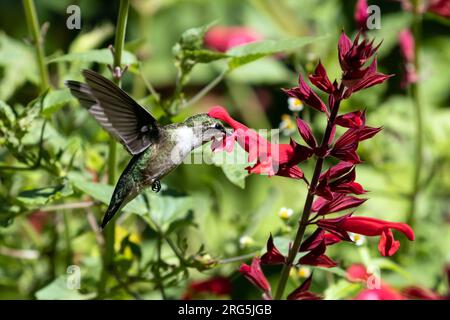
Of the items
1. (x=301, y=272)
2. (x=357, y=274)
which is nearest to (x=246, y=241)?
(x=301, y=272)

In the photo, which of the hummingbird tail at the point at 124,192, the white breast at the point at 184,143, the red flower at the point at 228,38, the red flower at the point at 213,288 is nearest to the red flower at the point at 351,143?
the white breast at the point at 184,143

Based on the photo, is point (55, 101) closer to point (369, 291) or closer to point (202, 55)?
point (202, 55)

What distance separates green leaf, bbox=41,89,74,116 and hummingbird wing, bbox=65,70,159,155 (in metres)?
0.19

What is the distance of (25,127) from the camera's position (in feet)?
4.25

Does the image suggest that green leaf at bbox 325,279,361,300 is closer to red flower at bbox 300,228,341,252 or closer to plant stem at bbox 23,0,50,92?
red flower at bbox 300,228,341,252

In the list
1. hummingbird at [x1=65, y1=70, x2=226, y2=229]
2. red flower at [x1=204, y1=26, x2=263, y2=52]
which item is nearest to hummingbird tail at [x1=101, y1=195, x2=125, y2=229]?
hummingbird at [x1=65, y1=70, x2=226, y2=229]

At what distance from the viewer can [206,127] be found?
118 cm

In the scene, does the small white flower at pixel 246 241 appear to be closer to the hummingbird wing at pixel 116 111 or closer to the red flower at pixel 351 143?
the hummingbird wing at pixel 116 111

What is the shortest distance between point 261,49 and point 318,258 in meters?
0.42

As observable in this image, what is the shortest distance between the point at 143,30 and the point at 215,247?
915mm

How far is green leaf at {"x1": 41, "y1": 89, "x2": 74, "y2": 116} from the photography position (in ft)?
4.28

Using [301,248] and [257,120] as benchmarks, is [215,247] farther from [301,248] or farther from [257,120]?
[257,120]
